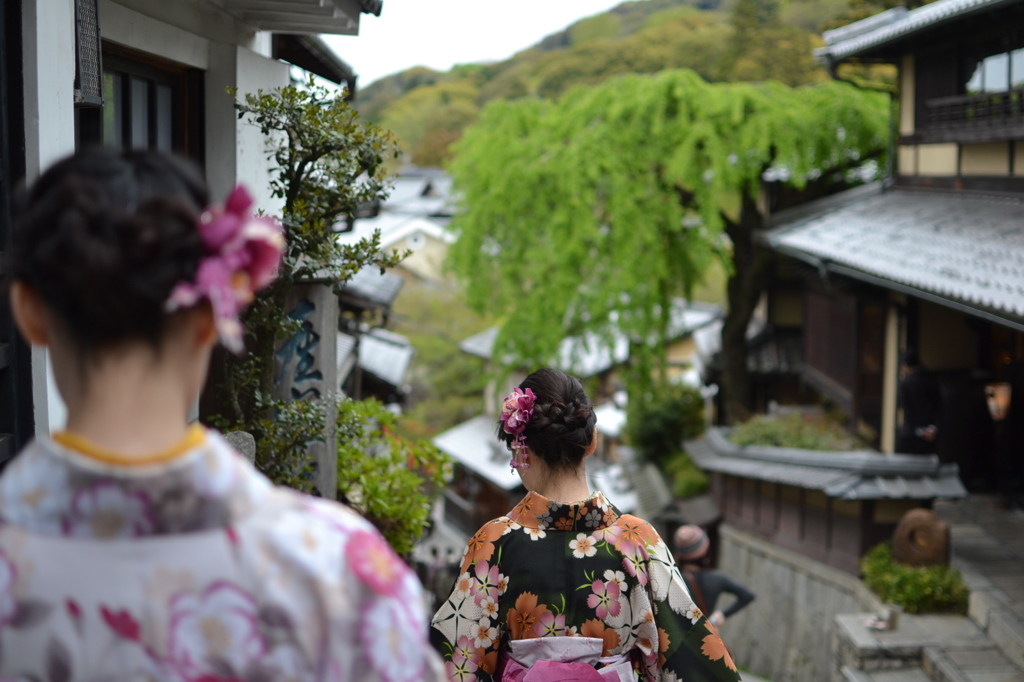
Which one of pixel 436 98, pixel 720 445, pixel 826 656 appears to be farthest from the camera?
pixel 436 98

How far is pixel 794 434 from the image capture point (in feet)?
45.5

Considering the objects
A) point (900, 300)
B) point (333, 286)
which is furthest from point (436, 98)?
point (333, 286)

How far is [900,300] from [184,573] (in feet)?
40.1

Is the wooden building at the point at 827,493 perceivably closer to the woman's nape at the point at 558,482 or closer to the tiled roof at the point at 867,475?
the tiled roof at the point at 867,475

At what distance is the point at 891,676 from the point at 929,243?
4.92m

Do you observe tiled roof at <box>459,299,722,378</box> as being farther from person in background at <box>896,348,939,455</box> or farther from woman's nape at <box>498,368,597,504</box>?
woman's nape at <box>498,368,597,504</box>

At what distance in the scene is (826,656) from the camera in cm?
1045

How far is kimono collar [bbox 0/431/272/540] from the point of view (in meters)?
1.29

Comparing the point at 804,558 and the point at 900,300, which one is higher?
the point at 900,300

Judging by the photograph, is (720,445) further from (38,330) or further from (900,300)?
(38,330)

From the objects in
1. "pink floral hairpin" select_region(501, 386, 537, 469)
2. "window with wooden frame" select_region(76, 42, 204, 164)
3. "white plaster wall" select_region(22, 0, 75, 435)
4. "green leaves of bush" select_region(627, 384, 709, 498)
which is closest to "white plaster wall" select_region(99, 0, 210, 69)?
"window with wooden frame" select_region(76, 42, 204, 164)

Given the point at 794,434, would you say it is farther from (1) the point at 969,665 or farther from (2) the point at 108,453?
(2) the point at 108,453

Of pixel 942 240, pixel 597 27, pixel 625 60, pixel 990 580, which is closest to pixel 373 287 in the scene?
pixel 942 240

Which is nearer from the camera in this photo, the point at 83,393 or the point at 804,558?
the point at 83,393
